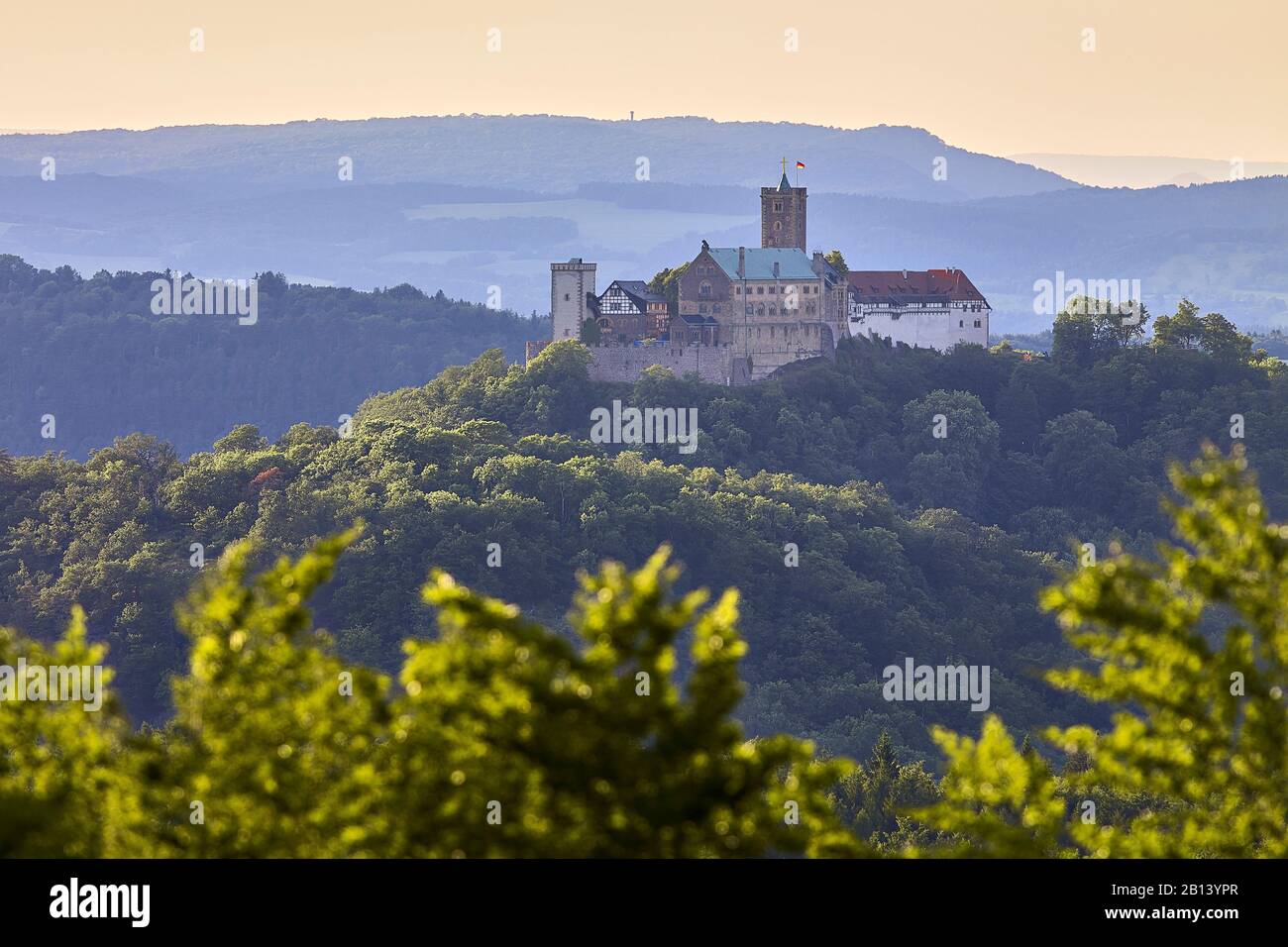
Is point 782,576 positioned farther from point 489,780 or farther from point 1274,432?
point 489,780

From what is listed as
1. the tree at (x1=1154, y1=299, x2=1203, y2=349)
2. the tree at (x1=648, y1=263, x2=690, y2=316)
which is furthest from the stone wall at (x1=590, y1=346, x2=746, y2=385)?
the tree at (x1=1154, y1=299, x2=1203, y2=349)

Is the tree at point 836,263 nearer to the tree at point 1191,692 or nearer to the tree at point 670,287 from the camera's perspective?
the tree at point 670,287

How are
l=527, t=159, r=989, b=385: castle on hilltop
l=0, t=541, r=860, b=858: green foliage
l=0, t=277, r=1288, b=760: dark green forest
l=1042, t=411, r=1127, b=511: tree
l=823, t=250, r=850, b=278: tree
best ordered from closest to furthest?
l=0, t=541, r=860, b=858: green foliage → l=0, t=277, r=1288, b=760: dark green forest → l=527, t=159, r=989, b=385: castle on hilltop → l=823, t=250, r=850, b=278: tree → l=1042, t=411, r=1127, b=511: tree

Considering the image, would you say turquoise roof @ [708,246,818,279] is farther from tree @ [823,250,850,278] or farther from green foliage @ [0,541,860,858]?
green foliage @ [0,541,860,858]

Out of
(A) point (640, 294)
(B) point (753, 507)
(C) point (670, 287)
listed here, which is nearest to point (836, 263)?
(C) point (670, 287)

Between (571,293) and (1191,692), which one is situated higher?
(571,293)

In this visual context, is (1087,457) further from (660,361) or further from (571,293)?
(571,293)
